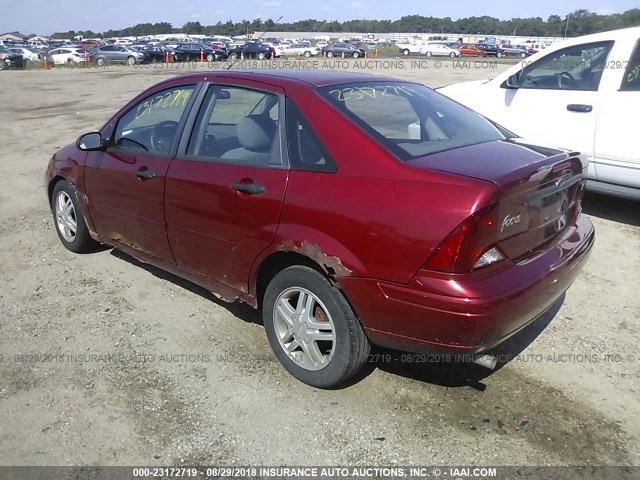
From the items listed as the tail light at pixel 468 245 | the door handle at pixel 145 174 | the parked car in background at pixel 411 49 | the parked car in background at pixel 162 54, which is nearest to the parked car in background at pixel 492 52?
the parked car in background at pixel 411 49

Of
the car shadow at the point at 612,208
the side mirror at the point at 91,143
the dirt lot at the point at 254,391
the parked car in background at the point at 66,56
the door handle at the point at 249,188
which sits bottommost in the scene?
the dirt lot at the point at 254,391

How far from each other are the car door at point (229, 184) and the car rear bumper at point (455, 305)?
70 centimetres

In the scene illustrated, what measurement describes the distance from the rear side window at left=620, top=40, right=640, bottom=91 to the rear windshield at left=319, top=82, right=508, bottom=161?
2.53 m

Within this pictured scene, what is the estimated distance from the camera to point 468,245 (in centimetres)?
249

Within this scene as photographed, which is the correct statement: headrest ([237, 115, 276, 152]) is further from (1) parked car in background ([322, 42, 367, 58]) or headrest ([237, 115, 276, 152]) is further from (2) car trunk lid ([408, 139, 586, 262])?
(1) parked car in background ([322, 42, 367, 58])

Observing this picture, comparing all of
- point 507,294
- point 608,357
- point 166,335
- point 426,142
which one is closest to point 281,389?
point 166,335

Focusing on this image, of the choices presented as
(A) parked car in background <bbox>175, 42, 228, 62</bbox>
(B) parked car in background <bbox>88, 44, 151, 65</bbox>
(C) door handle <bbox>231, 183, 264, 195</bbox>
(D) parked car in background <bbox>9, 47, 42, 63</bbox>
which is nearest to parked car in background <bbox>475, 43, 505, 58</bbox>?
(A) parked car in background <bbox>175, 42, 228, 62</bbox>

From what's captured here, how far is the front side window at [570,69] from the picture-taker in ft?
18.7

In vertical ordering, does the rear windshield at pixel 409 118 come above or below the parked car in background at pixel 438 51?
below

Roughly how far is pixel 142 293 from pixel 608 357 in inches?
131

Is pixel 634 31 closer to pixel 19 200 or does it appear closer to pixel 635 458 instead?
pixel 635 458

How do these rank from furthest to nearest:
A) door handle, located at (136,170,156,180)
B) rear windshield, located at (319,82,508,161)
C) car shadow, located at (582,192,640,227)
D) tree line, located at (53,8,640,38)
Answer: tree line, located at (53,8,640,38)
car shadow, located at (582,192,640,227)
door handle, located at (136,170,156,180)
rear windshield, located at (319,82,508,161)

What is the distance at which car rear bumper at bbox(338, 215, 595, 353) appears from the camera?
2.50 meters

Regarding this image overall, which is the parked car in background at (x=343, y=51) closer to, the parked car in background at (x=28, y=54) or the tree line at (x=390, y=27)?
the parked car in background at (x=28, y=54)
